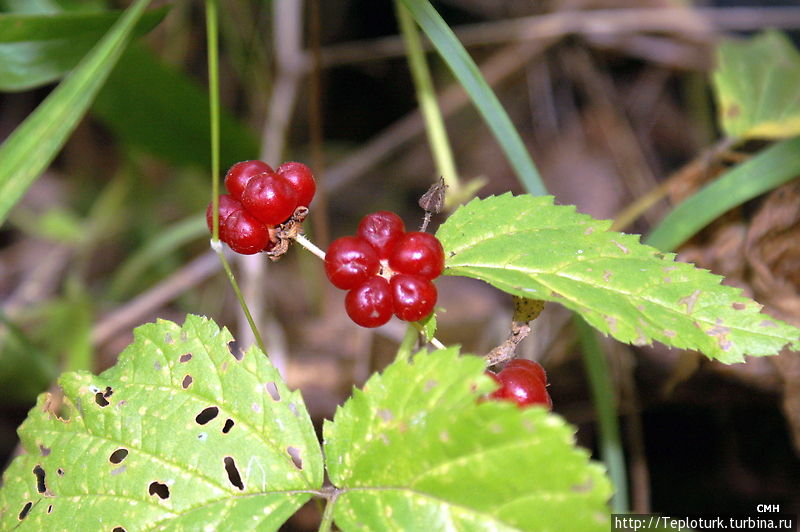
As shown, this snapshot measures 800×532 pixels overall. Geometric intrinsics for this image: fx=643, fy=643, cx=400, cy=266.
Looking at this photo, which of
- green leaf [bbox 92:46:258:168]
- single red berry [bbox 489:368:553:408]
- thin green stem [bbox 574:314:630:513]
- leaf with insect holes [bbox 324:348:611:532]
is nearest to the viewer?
leaf with insect holes [bbox 324:348:611:532]

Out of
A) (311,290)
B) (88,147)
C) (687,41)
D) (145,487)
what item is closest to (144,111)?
(311,290)

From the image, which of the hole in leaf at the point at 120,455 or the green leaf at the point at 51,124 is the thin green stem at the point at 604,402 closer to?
the hole in leaf at the point at 120,455

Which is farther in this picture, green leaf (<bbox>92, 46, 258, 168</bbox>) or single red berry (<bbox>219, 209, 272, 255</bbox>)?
green leaf (<bbox>92, 46, 258, 168</bbox>)

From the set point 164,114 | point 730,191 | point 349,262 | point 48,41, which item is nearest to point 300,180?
point 349,262

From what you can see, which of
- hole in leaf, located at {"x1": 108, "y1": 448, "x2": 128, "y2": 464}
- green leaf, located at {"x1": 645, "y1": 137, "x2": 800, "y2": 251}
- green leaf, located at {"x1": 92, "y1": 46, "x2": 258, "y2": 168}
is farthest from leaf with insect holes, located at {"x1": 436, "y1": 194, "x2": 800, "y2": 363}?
green leaf, located at {"x1": 92, "y1": 46, "x2": 258, "y2": 168}

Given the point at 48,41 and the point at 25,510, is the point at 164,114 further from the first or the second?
the point at 25,510

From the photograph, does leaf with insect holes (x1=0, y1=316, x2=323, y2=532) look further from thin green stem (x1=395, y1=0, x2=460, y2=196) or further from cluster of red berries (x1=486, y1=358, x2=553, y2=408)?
thin green stem (x1=395, y1=0, x2=460, y2=196)
